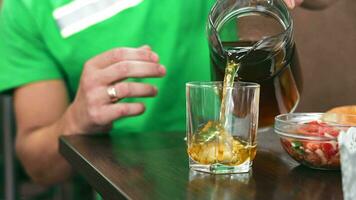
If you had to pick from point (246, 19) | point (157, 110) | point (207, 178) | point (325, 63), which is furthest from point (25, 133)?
point (325, 63)

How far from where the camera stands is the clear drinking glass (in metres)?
0.64

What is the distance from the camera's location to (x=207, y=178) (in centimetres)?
61

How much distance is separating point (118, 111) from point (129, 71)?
64mm

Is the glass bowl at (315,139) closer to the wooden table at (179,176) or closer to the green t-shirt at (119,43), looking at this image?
the wooden table at (179,176)

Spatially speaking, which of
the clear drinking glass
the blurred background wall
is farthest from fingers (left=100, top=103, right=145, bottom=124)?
the blurred background wall

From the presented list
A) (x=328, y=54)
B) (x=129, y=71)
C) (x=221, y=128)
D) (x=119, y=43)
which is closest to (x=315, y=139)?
(x=221, y=128)

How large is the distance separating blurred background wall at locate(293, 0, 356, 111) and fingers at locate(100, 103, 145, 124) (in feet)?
2.82

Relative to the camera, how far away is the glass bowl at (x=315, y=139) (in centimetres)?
64

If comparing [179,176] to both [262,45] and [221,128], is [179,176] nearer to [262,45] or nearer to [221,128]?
[221,128]

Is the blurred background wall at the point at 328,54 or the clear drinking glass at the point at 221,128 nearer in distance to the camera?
the clear drinking glass at the point at 221,128

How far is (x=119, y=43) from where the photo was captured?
118cm

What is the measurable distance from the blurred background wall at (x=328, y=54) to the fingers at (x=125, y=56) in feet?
2.82

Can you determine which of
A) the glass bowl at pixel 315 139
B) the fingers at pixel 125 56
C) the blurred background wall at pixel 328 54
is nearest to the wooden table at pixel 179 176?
the glass bowl at pixel 315 139

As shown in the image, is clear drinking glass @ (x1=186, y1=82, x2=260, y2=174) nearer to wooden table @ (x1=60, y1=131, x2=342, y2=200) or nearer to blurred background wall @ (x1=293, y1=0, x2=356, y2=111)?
wooden table @ (x1=60, y1=131, x2=342, y2=200)
